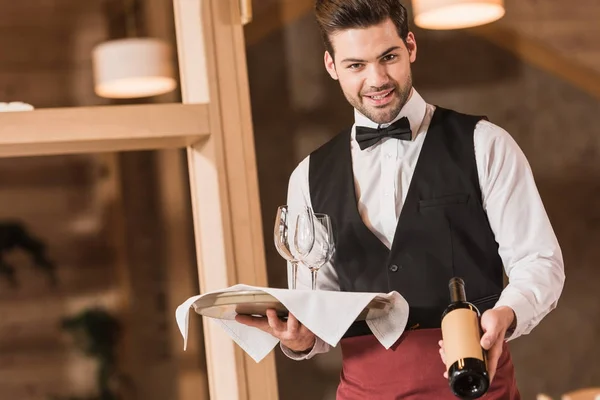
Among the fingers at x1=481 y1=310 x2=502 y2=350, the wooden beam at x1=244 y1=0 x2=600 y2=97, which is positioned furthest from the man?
the wooden beam at x1=244 y1=0 x2=600 y2=97

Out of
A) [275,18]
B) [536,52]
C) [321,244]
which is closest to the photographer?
[321,244]

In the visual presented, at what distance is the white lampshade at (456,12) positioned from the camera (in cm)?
311

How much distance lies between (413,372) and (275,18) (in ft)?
5.55

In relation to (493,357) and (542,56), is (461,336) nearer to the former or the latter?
(493,357)

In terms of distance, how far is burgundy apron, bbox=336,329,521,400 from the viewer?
2.01m

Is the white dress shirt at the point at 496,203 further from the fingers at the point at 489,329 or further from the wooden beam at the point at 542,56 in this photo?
the wooden beam at the point at 542,56

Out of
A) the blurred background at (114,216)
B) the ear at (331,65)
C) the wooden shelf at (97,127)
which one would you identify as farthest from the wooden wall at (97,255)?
the ear at (331,65)

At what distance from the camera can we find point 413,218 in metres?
2.08

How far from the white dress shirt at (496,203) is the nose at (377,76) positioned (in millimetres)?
154

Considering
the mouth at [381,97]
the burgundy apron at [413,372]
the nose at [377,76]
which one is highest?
the nose at [377,76]

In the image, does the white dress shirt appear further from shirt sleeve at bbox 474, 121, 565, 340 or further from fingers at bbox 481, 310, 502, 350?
fingers at bbox 481, 310, 502, 350

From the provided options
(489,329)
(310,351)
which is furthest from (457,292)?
(310,351)

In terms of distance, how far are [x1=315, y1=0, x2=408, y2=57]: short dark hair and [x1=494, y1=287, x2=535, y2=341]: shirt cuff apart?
24.7 inches

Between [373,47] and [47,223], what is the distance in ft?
4.70
